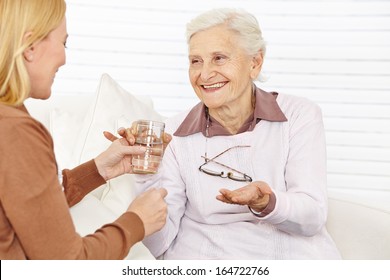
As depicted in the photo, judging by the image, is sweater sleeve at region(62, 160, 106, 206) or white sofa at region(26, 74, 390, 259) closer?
sweater sleeve at region(62, 160, 106, 206)

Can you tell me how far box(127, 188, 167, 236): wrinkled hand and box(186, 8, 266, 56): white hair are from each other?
2.49ft

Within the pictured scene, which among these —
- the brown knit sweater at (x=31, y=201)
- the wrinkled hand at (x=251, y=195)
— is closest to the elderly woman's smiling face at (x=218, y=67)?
the wrinkled hand at (x=251, y=195)

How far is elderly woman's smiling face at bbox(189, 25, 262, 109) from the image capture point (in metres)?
2.07

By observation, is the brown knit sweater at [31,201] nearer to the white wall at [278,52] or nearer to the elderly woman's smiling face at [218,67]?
the elderly woman's smiling face at [218,67]

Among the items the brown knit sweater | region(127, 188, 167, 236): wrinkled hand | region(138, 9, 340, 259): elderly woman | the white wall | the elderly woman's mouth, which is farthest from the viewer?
the white wall

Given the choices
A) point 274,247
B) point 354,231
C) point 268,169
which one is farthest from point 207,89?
point 354,231

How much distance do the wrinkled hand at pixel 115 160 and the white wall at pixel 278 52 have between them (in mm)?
1417

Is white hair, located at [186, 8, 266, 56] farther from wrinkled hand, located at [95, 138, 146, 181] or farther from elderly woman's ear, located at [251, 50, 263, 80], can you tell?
wrinkled hand, located at [95, 138, 146, 181]

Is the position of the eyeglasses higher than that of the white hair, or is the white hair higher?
the white hair

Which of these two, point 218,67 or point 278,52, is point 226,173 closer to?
point 218,67

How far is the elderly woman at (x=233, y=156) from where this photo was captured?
6.52 feet

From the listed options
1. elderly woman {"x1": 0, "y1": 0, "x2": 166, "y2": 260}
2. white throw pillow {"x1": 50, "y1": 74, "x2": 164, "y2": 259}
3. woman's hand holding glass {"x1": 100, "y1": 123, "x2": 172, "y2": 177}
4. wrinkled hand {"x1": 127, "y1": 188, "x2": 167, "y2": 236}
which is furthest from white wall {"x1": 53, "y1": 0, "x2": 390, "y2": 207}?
elderly woman {"x1": 0, "y1": 0, "x2": 166, "y2": 260}

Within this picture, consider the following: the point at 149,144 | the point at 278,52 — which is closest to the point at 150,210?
the point at 149,144
